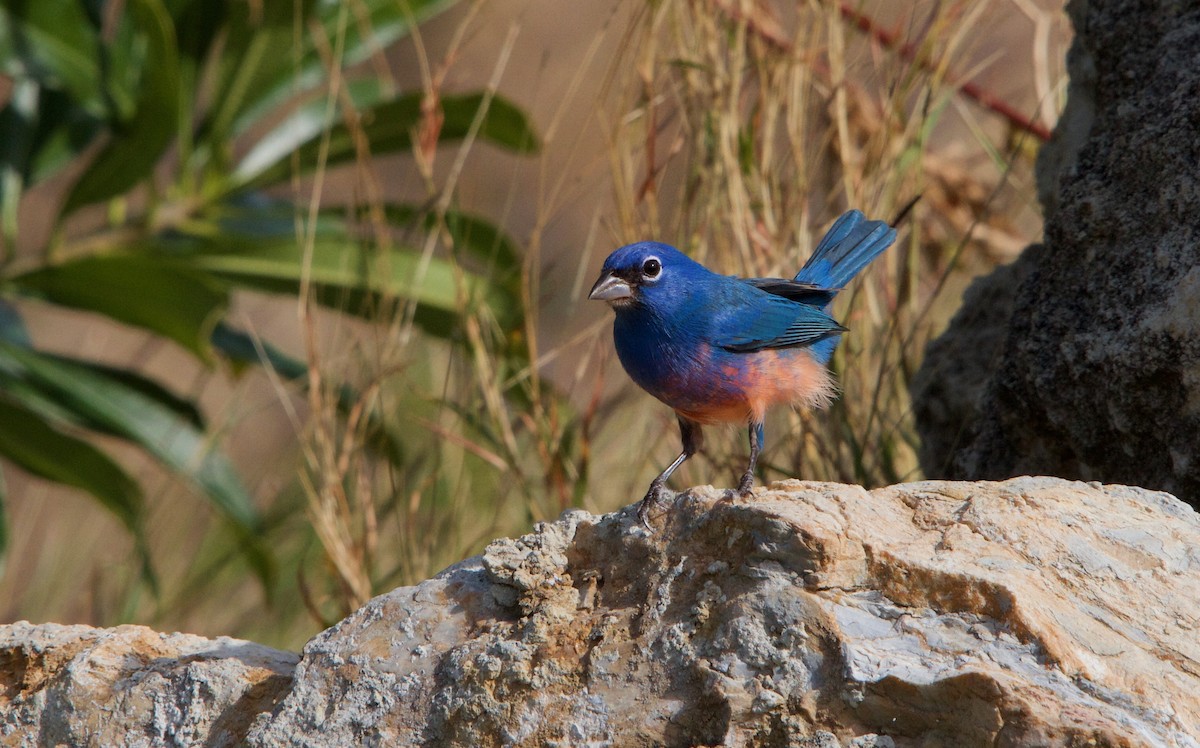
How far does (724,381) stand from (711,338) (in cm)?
11

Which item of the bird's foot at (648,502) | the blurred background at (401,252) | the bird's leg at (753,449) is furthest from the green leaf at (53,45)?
the bird's foot at (648,502)

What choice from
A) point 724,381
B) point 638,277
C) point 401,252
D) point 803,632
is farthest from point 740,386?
point 401,252

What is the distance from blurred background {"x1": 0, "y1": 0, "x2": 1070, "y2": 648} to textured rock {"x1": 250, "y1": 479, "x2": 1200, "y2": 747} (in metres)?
1.11

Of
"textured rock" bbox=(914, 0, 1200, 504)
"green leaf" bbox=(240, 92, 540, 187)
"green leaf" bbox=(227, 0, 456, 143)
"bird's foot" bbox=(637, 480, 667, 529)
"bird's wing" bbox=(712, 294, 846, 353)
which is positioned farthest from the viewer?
"green leaf" bbox=(227, 0, 456, 143)

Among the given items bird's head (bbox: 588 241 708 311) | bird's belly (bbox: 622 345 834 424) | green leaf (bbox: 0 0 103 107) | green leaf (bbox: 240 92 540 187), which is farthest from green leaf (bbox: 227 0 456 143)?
bird's belly (bbox: 622 345 834 424)

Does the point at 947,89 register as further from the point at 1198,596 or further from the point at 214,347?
the point at 214,347

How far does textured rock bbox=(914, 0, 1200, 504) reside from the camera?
2.29m

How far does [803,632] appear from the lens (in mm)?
1792

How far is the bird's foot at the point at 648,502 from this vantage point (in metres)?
2.09

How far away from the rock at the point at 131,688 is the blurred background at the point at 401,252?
909 mm

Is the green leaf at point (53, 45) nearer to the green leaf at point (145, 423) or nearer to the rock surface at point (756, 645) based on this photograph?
the green leaf at point (145, 423)

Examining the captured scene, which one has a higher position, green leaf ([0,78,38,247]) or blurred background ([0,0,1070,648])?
green leaf ([0,78,38,247])

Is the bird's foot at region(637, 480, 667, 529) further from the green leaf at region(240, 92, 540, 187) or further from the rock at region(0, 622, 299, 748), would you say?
the green leaf at region(240, 92, 540, 187)

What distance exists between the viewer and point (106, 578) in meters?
5.30
